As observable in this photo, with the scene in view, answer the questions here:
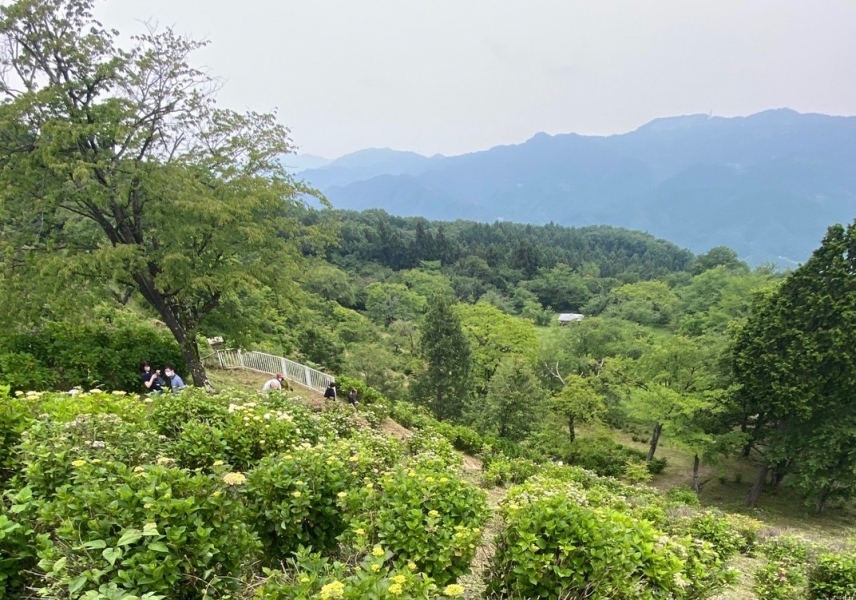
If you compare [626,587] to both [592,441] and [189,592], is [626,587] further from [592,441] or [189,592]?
[592,441]

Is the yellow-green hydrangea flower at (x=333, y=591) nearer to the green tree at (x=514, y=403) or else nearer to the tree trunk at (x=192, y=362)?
the tree trunk at (x=192, y=362)

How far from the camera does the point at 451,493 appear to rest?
3131 millimetres

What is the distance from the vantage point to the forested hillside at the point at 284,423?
8.43ft

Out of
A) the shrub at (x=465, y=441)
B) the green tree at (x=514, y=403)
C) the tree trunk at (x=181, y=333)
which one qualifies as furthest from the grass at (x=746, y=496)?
the tree trunk at (x=181, y=333)

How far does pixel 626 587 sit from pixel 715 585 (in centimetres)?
166

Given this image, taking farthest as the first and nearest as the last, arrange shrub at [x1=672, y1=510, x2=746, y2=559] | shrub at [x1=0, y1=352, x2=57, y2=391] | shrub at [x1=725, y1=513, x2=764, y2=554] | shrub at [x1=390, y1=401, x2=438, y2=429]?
shrub at [x1=390, y1=401, x2=438, y2=429]
shrub at [x1=725, y1=513, x2=764, y2=554]
shrub at [x1=0, y1=352, x2=57, y2=391]
shrub at [x1=672, y1=510, x2=746, y2=559]

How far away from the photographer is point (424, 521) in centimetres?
296

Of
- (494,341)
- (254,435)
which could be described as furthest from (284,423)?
(494,341)

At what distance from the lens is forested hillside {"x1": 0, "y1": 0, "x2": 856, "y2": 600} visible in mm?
2568

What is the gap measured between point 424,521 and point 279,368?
44.4 ft

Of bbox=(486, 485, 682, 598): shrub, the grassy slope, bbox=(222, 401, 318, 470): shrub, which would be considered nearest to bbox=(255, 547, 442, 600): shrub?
bbox=(486, 485, 682, 598): shrub

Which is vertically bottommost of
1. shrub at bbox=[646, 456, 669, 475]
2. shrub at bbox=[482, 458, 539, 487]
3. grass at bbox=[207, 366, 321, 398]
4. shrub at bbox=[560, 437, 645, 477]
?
shrub at bbox=[646, 456, 669, 475]

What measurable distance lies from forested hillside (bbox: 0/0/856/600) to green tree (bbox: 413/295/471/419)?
0.38ft

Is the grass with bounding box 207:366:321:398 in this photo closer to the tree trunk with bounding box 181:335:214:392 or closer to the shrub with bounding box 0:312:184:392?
the tree trunk with bounding box 181:335:214:392
